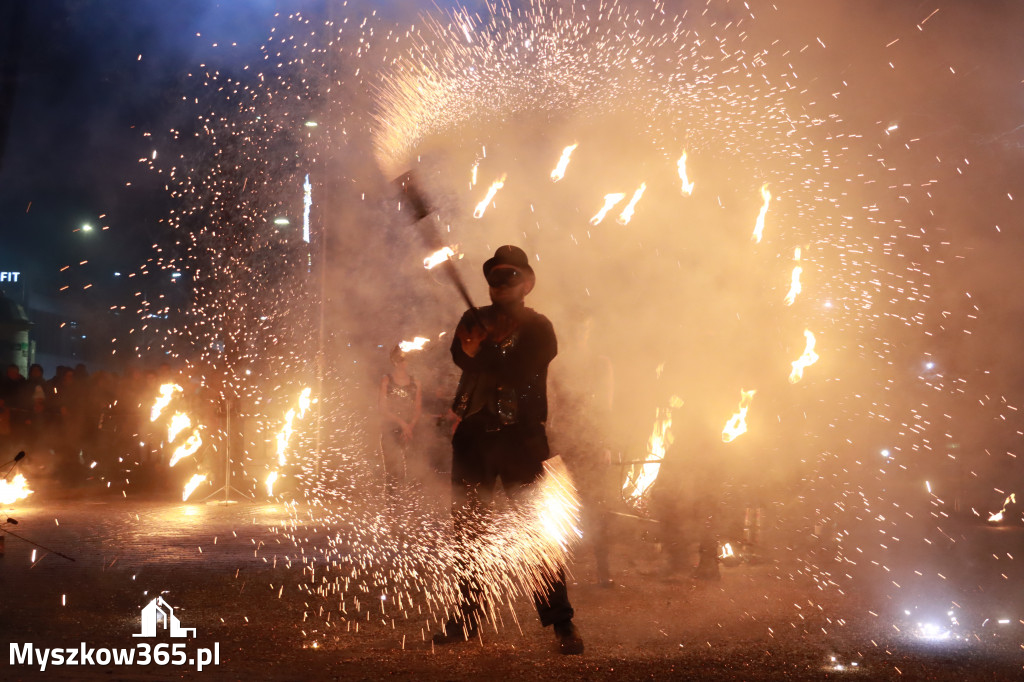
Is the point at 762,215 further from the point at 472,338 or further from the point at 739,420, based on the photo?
the point at 472,338

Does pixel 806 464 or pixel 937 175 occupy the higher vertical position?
pixel 937 175

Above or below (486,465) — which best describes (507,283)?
above

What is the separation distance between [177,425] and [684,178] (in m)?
6.05

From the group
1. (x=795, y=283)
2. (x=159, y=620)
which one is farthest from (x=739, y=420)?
(x=159, y=620)

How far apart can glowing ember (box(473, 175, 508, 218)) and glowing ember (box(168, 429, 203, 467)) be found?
4.24 m

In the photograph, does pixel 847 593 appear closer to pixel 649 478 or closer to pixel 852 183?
pixel 649 478

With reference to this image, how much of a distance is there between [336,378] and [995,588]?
234 inches

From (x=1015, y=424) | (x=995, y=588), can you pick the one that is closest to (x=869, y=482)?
(x=1015, y=424)

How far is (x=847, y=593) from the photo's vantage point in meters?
4.06

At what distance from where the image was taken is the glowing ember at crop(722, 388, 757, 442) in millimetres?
4957

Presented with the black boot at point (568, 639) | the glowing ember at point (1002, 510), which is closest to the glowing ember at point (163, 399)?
the black boot at point (568, 639)

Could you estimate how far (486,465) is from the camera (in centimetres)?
333

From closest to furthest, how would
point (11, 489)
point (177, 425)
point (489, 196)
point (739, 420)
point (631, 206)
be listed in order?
point (739, 420) → point (11, 489) → point (631, 206) → point (489, 196) → point (177, 425)

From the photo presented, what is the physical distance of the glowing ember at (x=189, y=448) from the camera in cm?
860
